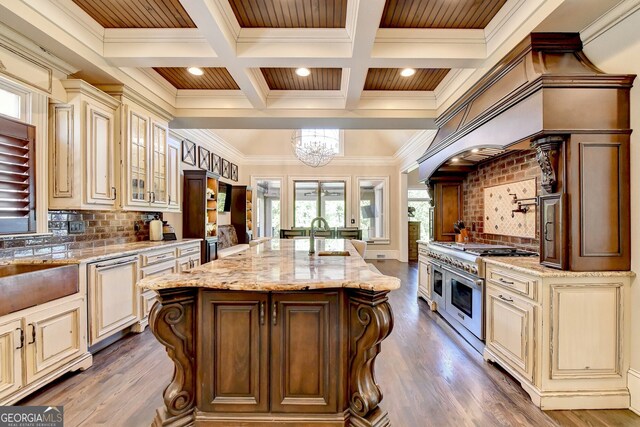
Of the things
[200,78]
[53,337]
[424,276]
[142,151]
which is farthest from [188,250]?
[424,276]

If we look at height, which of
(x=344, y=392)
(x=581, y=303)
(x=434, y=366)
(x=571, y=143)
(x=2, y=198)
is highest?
(x=571, y=143)

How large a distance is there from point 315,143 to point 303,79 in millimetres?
1943

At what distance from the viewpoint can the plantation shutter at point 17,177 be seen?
7.73ft

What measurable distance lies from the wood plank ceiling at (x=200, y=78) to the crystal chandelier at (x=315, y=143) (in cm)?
184

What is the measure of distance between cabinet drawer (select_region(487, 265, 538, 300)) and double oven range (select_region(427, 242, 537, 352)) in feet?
0.46

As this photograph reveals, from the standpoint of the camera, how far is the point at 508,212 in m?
3.45

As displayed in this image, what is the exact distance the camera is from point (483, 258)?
2775mm

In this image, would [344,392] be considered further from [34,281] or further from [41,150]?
[41,150]

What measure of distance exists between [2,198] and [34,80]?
1048 millimetres

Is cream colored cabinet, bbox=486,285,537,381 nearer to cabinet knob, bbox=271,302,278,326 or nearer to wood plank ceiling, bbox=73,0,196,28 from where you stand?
cabinet knob, bbox=271,302,278,326

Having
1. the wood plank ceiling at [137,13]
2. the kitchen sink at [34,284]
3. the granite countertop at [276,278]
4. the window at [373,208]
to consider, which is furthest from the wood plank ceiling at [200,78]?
the window at [373,208]

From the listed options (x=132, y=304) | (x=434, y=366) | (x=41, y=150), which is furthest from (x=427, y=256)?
(x=41, y=150)

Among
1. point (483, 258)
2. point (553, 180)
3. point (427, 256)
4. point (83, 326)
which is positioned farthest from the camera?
point (427, 256)

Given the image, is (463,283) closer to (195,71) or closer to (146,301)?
(146,301)
